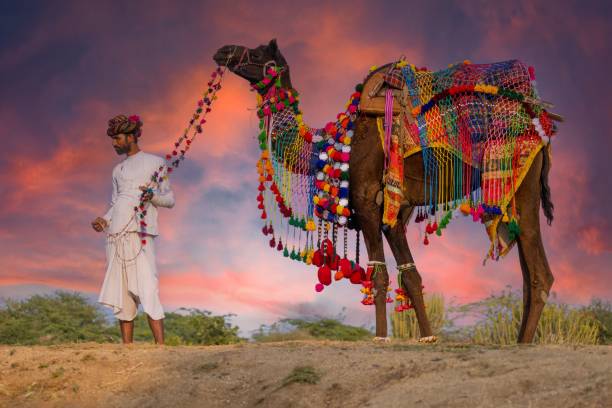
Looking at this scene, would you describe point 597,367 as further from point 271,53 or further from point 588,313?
point 588,313

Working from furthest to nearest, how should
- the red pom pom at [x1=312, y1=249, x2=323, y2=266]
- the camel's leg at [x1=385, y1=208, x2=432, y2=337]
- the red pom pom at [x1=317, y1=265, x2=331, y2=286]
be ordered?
the red pom pom at [x1=312, y1=249, x2=323, y2=266] < the red pom pom at [x1=317, y1=265, x2=331, y2=286] < the camel's leg at [x1=385, y1=208, x2=432, y2=337]

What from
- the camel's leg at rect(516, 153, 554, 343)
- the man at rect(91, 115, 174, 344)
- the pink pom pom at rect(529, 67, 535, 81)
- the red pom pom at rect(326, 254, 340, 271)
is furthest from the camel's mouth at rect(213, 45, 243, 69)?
the camel's leg at rect(516, 153, 554, 343)

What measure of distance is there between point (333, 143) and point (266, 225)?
1.38m

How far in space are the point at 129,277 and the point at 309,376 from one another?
4217mm

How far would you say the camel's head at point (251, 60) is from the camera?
→ 1110cm

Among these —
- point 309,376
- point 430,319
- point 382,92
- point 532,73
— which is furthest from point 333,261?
point 430,319

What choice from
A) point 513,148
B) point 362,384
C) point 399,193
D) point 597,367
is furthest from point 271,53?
point 597,367

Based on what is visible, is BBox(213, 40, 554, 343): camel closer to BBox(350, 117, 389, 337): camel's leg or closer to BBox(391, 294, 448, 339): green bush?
BBox(350, 117, 389, 337): camel's leg

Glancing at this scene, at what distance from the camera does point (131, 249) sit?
438 inches

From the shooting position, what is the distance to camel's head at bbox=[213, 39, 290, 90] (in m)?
11.1

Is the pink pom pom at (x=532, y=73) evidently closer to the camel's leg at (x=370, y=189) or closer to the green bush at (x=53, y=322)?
the camel's leg at (x=370, y=189)

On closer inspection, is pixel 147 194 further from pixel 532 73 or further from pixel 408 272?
pixel 532 73

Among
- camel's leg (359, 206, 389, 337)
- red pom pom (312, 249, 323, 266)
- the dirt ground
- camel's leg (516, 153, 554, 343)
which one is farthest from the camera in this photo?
red pom pom (312, 249, 323, 266)

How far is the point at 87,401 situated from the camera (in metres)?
8.51
